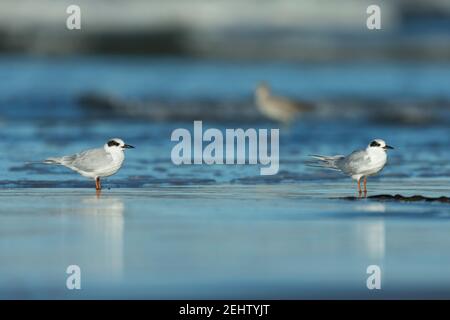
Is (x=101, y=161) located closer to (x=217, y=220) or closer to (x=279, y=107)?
(x=217, y=220)

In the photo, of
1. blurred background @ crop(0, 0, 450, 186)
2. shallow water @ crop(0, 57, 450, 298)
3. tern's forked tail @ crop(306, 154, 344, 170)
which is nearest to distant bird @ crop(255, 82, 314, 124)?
blurred background @ crop(0, 0, 450, 186)

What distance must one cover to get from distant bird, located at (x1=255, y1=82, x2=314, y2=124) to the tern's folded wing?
6458 millimetres

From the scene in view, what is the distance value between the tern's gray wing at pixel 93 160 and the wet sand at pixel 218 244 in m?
0.24

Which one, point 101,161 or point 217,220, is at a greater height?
point 101,161

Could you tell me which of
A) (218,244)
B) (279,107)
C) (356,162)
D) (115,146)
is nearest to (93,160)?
(115,146)

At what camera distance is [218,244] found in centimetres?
775

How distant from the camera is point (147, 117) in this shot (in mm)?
17688

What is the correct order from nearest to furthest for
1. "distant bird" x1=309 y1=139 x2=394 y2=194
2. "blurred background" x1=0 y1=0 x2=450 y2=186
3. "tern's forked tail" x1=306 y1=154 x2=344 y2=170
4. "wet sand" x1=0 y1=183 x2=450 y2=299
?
1. "wet sand" x1=0 y1=183 x2=450 y2=299
2. "distant bird" x1=309 y1=139 x2=394 y2=194
3. "tern's forked tail" x1=306 y1=154 x2=344 y2=170
4. "blurred background" x1=0 y1=0 x2=450 y2=186

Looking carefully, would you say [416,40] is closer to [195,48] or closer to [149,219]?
[195,48]

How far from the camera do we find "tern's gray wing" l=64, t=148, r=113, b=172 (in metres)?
10.3

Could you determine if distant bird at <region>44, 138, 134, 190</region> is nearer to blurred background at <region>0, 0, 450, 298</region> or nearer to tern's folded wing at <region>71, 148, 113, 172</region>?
tern's folded wing at <region>71, 148, 113, 172</region>

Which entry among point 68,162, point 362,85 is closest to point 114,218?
point 68,162

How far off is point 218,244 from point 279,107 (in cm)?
902
